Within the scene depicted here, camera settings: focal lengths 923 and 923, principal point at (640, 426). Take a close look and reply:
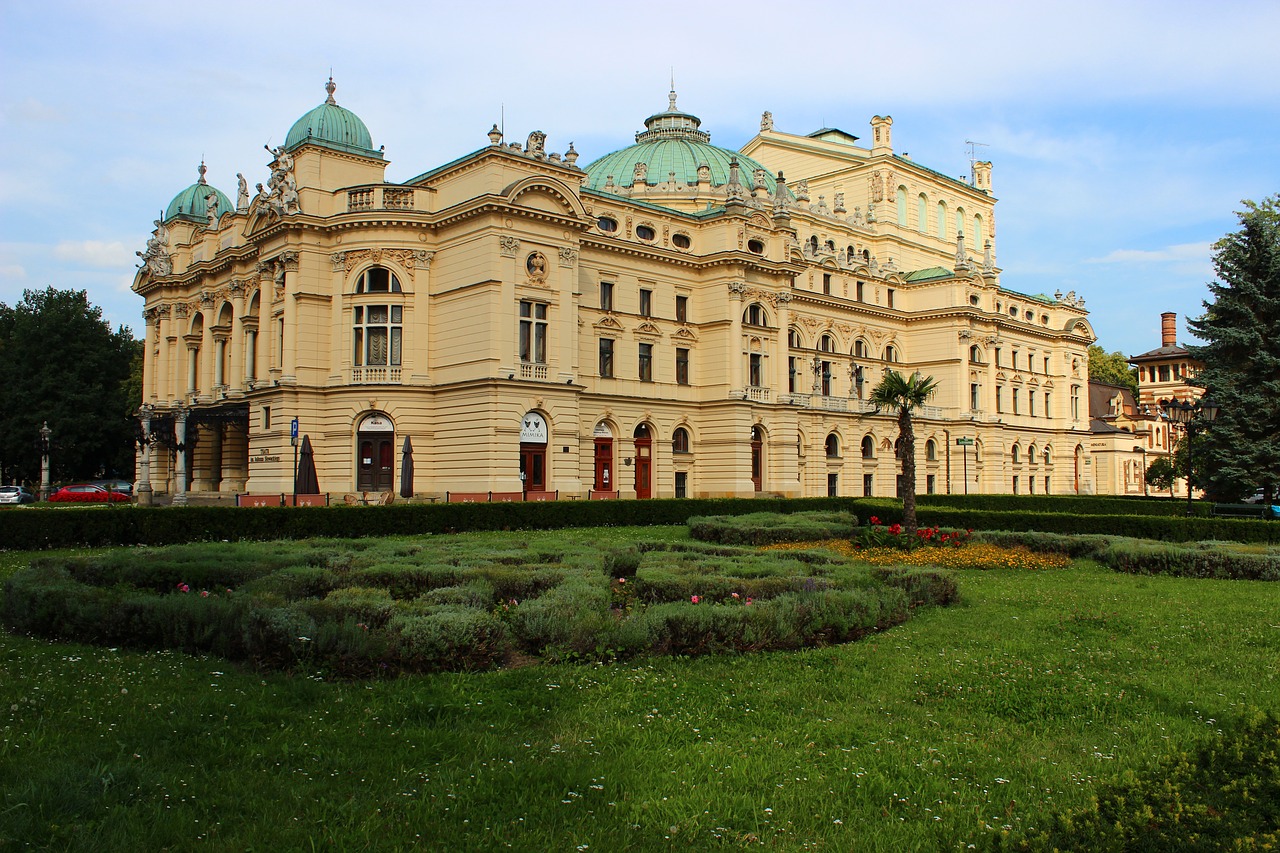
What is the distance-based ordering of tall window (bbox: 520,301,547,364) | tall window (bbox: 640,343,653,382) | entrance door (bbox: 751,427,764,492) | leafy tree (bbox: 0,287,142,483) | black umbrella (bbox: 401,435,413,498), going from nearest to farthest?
black umbrella (bbox: 401,435,413,498) → tall window (bbox: 520,301,547,364) → tall window (bbox: 640,343,653,382) → entrance door (bbox: 751,427,764,492) → leafy tree (bbox: 0,287,142,483)

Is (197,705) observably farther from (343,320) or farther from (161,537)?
(343,320)

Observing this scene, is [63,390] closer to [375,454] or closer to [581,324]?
[375,454]

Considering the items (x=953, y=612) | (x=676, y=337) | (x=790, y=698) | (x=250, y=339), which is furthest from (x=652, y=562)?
(x=250, y=339)

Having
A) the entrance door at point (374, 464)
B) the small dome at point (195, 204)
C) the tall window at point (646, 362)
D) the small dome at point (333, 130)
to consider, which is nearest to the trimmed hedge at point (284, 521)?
the entrance door at point (374, 464)

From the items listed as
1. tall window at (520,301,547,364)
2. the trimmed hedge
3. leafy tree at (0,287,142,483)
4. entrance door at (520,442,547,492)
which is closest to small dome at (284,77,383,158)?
tall window at (520,301,547,364)

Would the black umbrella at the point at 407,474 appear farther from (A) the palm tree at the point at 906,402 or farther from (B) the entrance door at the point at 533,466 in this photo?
(A) the palm tree at the point at 906,402

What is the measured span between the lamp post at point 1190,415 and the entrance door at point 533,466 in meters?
26.9

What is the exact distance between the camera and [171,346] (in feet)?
199

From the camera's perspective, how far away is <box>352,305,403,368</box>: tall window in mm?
44656

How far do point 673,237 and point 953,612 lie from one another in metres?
42.1

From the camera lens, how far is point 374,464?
145ft

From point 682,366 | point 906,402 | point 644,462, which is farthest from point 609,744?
point 682,366

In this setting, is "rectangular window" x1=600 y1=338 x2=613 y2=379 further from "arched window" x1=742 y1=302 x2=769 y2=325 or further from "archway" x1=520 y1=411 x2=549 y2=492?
"arched window" x1=742 y1=302 x2=769 y2=325

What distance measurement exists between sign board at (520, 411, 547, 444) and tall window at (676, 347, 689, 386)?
12.9 m
